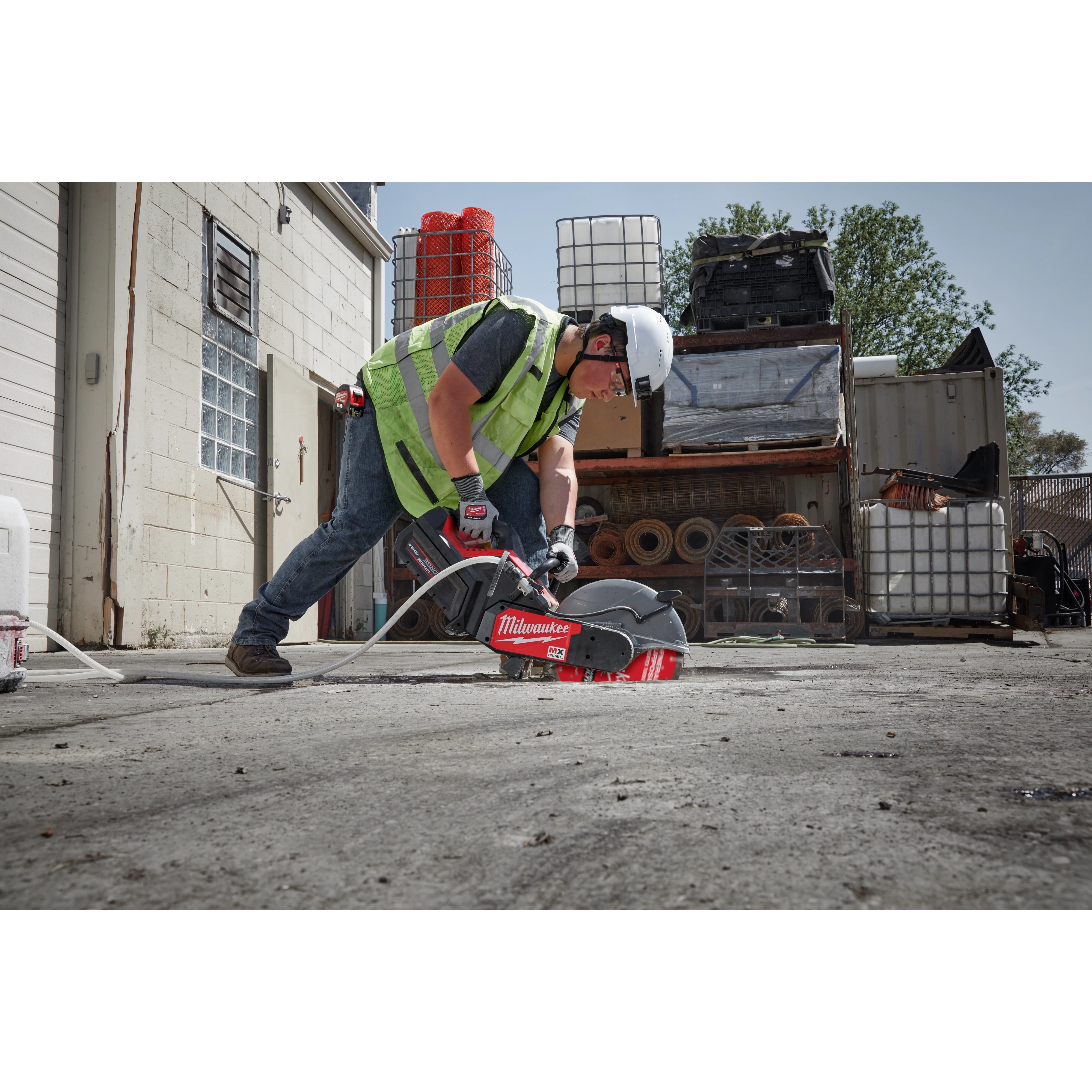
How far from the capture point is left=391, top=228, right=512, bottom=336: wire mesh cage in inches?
357

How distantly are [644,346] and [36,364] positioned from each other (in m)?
4.21

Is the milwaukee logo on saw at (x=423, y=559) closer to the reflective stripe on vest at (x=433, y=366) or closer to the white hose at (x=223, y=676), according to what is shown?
the white hose at (x=223, y=676)

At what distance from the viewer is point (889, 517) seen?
777 centimetres

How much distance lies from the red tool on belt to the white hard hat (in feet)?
3.57

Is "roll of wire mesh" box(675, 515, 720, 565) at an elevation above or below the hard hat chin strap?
below

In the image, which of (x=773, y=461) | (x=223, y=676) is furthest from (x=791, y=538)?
(x=223, y=676)

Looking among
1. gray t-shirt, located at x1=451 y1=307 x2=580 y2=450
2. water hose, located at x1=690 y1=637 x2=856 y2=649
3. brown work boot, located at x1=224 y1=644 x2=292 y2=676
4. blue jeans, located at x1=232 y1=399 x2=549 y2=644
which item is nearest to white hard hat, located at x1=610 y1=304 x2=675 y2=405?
gray t-shirt, located at x1=451 y1=307 x2=580 y2=450

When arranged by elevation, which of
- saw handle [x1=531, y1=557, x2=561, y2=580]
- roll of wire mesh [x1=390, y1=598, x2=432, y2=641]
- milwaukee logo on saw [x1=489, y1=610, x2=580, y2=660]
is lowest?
roll of wire mesh [x1=390, y1=598, x2=432, y2=641]

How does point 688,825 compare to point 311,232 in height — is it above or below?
below

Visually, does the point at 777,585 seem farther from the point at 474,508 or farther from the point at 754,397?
the point at 474,508

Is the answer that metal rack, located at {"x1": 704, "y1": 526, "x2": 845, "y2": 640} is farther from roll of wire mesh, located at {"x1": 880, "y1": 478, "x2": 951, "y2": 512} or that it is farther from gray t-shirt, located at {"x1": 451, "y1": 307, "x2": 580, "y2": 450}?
gray t-shirt, located at {"x1": 451, "y1": 307, "x2": 580, "y2": 450}
